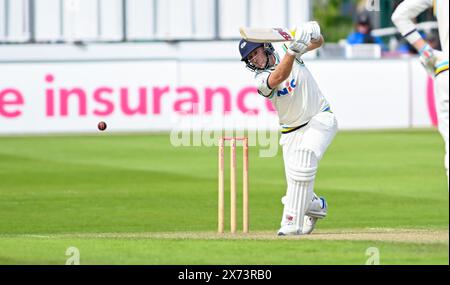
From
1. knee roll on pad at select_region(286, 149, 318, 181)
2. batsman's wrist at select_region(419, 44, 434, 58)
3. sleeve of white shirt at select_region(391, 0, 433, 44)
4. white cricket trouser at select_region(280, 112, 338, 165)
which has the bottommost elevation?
knee roll on pad at select_region(286, 149, 318, 181)

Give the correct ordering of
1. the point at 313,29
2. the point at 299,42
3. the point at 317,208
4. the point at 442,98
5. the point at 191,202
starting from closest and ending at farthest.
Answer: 1. the point at 442,98
2. the point at 299,42
3. the point at 313,29
4. the point at 317,208
5. the point at 191,202

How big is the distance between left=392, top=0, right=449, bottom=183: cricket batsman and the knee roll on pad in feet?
5.23

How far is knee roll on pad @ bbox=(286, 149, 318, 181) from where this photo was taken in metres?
11.2

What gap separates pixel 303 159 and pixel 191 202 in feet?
15.2

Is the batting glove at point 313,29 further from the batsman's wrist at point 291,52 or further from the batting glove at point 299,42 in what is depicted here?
the batsman's wrist at point 291,52

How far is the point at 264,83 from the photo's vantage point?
11.1 m

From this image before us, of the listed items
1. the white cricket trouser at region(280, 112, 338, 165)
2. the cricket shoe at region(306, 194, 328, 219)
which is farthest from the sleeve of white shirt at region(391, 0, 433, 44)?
the cricket shoe at region(306, 194, 328, 219)

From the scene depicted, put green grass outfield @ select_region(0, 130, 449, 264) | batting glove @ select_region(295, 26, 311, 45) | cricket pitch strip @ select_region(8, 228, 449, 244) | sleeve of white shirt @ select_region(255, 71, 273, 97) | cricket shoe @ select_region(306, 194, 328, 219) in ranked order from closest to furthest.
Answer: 1. green grass outfield @ select_region(0, 130, 449, 264)
2. cricket pitch strip @ select_region(8, 228, 449, 244)
3. batting glove @ select_region(295, 26, 311, 45)
4. sleeve of white shirt @ select_region(255, 71, 273, 97)
5. cricket shoe @ select_region(306, 194, 328, 219)

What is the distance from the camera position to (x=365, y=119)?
25.6 metres

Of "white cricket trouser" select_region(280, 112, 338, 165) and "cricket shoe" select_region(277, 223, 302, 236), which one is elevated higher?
"white cricket trouser" select_region(280, 112, 338, 165)

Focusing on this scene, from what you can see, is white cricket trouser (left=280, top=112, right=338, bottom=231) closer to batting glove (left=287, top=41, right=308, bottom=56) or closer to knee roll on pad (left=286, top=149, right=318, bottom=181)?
knee roll on pad (left=286, top=149, right=318, bottom=181)

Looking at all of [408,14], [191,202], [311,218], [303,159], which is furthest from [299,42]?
[191,202]

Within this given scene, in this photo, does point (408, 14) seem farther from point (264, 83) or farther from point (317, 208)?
point (317, 208)
